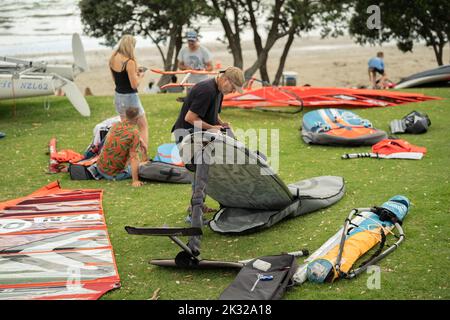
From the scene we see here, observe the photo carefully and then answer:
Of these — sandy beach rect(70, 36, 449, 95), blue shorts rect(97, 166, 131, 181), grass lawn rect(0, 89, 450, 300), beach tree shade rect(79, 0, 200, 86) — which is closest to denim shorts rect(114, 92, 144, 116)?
blue shorts rect(97, 166, 131, 181)

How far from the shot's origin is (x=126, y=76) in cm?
867

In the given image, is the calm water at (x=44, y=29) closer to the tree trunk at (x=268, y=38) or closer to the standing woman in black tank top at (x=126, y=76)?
the tree trunk at (x=268, y=38)

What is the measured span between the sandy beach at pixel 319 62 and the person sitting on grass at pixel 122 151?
16.0 meters

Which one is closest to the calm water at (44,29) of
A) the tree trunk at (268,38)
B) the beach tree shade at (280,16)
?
the beach tree shade at (280,16)

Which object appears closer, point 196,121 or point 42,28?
point 196,121

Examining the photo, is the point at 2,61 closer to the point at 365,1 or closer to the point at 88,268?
the point at 88,268

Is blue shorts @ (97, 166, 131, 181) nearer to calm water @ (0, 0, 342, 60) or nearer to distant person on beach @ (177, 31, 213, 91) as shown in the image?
distant person on beach @ (177, 31, 213, 91)

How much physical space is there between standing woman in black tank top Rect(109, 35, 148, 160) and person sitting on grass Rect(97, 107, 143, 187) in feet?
1.48

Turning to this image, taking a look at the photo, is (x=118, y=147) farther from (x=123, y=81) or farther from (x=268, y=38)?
(x=268, y=38)

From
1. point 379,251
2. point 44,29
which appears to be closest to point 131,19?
point 44,29

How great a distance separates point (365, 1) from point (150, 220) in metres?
18.1

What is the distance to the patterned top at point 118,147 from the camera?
7977 mm

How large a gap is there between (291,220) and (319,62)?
27302 millimetres

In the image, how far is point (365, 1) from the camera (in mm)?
22844
